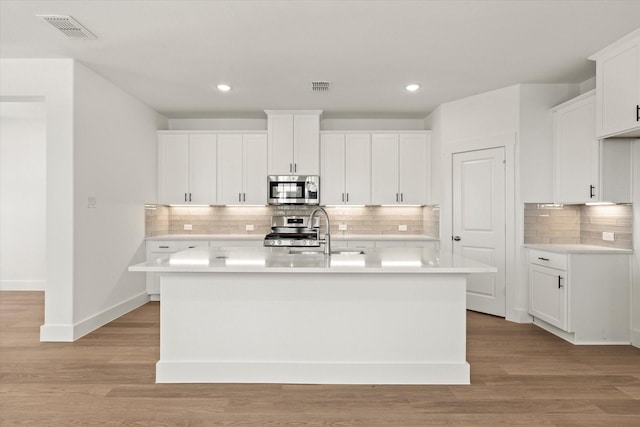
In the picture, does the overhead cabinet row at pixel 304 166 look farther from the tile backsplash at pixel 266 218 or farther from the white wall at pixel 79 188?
the white wall at pixel 79 188

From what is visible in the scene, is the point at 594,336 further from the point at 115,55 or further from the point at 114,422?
the point at 115,55

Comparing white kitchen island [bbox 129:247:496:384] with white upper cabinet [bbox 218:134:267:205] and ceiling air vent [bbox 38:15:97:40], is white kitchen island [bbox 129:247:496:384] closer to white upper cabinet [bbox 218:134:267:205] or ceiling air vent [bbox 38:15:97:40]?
ceiling air vent [bbox 38:15:97:40]

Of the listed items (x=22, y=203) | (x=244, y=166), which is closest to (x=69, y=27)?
(x=244, y=166)

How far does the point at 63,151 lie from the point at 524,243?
4985 mm

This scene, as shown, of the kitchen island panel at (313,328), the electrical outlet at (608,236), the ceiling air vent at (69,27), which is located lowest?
the kitchen island panel at (313,328)

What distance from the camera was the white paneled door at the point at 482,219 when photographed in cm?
470

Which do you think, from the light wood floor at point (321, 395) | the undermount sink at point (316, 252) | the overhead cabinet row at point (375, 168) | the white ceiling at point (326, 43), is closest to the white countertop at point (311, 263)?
the undermount sink at point (316, 252)

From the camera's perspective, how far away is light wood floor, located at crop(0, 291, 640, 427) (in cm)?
237

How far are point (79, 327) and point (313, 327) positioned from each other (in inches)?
101

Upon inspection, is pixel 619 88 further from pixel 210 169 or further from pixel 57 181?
pixel 57 181

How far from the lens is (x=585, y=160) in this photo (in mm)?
3986

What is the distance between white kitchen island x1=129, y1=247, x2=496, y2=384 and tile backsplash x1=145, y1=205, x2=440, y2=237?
125 inches

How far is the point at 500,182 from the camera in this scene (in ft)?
15.4

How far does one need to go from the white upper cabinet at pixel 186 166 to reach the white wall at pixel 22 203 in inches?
→ 86.6
